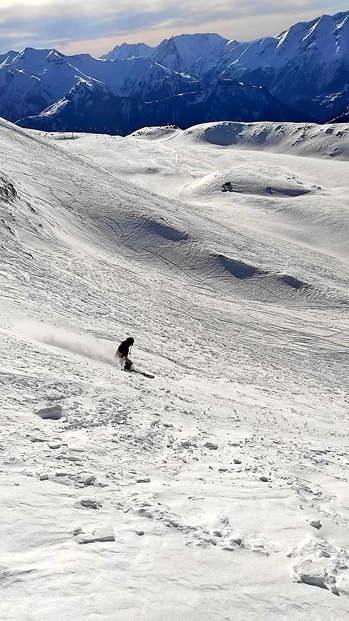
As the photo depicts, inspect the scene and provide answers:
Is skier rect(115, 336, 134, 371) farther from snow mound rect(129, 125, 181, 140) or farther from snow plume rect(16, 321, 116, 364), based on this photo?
snow mound rect(129, 125, 181, 140)

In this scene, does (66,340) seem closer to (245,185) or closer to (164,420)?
(164,420)

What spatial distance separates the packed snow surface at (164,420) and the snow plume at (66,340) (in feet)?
0.27

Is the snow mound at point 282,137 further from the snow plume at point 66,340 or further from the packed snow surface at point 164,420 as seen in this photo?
the snow plume at point 66,340

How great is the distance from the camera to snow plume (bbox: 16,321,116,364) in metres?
19.0

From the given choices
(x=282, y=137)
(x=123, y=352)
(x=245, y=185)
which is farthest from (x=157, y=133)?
(x=123, y=352)

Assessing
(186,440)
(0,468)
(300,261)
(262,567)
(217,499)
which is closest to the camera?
(262,567)

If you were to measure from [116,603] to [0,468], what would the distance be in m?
3.63

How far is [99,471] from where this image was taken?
10.2 meters

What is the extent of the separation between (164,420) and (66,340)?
6821mm

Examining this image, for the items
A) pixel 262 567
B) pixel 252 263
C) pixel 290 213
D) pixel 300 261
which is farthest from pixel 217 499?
pixel 290 213

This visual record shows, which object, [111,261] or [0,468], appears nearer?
[0,468]

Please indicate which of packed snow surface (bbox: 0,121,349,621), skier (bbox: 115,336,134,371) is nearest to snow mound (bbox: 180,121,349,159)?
packed snow surface (bbox: 0,121,349,621)

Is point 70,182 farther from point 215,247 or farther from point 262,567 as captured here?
point 262,567

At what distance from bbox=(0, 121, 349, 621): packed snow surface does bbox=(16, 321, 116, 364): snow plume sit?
3.3 inches
